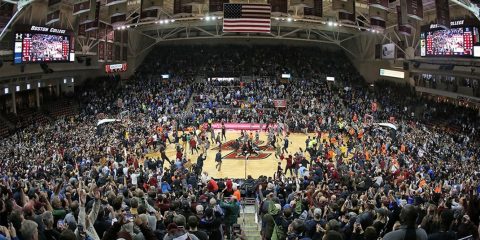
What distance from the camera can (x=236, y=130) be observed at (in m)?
36.1

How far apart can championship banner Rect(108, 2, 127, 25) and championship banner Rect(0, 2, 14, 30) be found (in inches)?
288

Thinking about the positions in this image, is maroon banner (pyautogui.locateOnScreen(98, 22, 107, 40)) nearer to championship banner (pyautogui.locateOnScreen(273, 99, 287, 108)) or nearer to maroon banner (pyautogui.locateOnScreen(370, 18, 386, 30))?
championship banner (pyautogui.locateOnScreen(273, 99, 287, 108))

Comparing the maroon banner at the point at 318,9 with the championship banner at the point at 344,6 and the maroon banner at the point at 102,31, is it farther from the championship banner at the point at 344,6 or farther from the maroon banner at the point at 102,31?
the maroon banner at the point at 102,31

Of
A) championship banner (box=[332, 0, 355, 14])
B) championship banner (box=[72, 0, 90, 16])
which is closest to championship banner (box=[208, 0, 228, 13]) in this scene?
championship banner (box=[72, 0, 90, 16])

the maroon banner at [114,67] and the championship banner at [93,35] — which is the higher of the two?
the championship banner at [93,35]

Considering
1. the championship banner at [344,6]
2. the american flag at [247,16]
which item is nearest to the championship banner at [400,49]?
the championship banner at [344,6]

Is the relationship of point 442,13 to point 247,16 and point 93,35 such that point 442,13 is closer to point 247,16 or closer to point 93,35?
point 247,16

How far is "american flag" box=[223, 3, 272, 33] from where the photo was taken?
82.1ft

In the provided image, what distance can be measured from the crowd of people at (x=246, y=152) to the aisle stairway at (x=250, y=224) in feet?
2.40

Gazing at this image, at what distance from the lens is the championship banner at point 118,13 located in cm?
2961

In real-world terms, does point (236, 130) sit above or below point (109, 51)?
below

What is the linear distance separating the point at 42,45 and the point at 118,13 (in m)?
5.84

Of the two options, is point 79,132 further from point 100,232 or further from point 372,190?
point 100,232

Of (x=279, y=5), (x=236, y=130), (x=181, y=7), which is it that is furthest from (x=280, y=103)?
(x=181, y=7)
